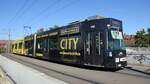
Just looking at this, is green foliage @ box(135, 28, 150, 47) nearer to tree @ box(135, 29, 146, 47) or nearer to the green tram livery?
tree @ box(135, 29, 146, 47)

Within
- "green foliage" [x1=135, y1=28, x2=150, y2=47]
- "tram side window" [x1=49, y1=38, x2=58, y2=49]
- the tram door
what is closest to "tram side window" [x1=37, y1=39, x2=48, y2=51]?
"tram side window" [x1=49, y1=38, x2=58, y2=49]

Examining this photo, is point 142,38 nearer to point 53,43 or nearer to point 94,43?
point 53,43

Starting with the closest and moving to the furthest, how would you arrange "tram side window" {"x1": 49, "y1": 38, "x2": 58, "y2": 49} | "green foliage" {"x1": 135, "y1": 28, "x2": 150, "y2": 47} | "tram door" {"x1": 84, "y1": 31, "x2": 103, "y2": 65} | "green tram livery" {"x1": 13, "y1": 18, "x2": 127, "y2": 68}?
"green tram livery" {"x1": 13, "y1": 18, "x2": 127, "y2": 68} → "tram door" {"x1": 84, "y1": 31, "x2": 103, "y2": 65} → "tram side window" {"x1": 49, "y1": 38, "x2": 58, "y2": 49} → "green foliage" {"x1": 135, "y1": 28, "x2": 150, "y2": 47}

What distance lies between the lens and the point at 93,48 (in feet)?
64.9

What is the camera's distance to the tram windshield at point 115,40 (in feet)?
62.1

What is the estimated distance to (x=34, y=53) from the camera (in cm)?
3875

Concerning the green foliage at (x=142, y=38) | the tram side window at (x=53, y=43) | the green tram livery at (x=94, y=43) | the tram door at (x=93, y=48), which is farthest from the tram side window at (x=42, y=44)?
the green foliage at (x=142, y=38)

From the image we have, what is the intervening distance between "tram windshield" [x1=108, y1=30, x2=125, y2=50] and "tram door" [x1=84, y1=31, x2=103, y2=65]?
0.66m

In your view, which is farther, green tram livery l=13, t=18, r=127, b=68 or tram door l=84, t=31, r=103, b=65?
tram door l=84, t=31, r=103, b=65

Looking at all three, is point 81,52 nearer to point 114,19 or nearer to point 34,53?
point 114,19

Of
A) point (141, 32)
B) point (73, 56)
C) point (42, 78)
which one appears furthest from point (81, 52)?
point (141, 32)

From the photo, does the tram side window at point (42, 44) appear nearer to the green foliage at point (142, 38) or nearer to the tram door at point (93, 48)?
the tram door at point (93, 48)

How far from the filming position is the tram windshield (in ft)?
62.1

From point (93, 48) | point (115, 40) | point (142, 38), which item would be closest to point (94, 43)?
point (93, 48)
